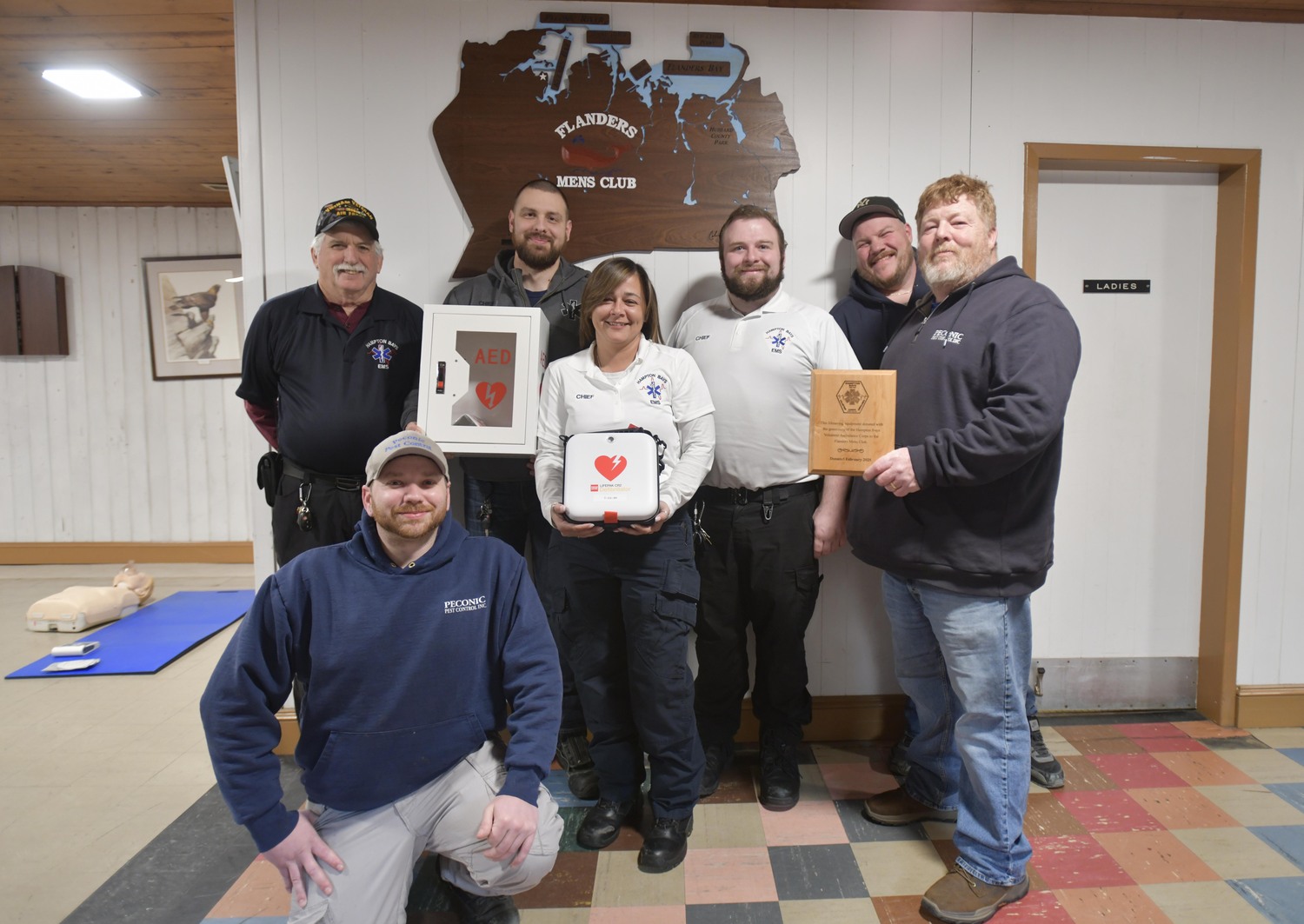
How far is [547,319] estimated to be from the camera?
2.32 m

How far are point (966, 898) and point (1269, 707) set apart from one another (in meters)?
1.84

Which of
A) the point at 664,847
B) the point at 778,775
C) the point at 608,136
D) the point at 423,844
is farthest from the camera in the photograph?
the point at 608,136

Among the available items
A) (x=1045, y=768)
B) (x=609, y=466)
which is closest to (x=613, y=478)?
(x=609, y=466)

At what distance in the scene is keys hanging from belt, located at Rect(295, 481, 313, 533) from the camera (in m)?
2.24

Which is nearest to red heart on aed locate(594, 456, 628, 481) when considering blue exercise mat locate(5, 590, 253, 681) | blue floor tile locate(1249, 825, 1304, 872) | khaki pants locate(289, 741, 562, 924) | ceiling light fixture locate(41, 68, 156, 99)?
khaki pants locate(289, 741, 562, 924)

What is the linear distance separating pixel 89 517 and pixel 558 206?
206 inches

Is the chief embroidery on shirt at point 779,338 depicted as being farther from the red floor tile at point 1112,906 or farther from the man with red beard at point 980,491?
the red floor tile at point 1112,906

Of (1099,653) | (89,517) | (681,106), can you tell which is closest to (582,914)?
(1099,653)

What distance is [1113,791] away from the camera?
231cm

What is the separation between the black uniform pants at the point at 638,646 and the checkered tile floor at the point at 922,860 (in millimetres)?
222

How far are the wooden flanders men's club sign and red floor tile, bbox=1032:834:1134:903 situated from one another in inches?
→ 82.9

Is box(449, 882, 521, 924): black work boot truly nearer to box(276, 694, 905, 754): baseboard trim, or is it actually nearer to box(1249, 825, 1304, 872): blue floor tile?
box(276, 694, 905, 754): baseboard trim

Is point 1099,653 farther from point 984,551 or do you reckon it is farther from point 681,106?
point 681,106

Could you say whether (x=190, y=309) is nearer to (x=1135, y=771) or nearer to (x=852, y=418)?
(x=852, y=418)
